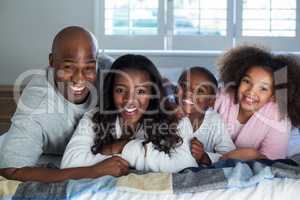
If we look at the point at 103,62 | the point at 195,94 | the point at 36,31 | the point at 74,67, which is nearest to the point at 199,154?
the point at 195,94

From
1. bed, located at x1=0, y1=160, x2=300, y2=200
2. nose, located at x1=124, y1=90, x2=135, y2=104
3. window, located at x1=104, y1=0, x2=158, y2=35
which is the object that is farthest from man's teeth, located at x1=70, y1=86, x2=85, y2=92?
window, located at x1=104, y1=0, x2=158, y2=35

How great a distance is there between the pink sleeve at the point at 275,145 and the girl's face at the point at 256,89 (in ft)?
0.34

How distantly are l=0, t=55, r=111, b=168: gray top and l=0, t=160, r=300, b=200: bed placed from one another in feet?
0.57

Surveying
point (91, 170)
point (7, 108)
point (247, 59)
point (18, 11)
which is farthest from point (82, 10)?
point (91, 170)

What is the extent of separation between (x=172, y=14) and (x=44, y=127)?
1569 mm

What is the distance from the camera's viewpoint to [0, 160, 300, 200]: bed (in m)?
0.95

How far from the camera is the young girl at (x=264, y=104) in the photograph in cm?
138

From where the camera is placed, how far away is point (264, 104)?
1.43 meters

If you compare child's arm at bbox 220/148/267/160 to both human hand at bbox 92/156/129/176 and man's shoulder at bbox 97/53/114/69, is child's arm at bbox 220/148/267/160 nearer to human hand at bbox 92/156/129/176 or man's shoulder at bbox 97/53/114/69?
human hand at bbox 92/156/129/176

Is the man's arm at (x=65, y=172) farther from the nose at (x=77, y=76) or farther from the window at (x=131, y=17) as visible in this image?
the window at (x=131, y=17)

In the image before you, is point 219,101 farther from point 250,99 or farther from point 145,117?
point 145,117

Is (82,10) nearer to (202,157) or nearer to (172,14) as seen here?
(172,14)

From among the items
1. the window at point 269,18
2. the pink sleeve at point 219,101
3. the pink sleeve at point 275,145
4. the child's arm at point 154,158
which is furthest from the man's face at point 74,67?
the window at point 269,18

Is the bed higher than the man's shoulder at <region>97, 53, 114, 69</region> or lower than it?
lower
